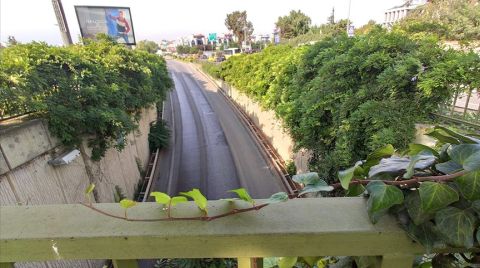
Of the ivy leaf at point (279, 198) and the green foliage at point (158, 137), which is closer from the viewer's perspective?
the ivy leaf at point (279, 198)

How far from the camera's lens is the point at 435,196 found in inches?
26.5

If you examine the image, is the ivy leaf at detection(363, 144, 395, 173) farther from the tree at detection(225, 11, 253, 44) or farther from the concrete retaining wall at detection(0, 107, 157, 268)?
the tree at detection(225, 11, 253, 44)

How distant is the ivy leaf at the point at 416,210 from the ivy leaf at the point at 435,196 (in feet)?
0.05

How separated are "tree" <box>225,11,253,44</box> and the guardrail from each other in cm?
5672

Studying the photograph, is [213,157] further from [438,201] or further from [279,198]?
[438,201]

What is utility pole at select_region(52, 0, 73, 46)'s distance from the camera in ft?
31.9

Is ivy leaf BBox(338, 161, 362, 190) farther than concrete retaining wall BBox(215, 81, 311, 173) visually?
No

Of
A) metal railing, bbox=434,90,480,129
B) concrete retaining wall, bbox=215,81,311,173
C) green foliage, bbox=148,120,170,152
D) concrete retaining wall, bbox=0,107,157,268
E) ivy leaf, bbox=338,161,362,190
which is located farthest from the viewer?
green foliage, bbox=148,120,170,152

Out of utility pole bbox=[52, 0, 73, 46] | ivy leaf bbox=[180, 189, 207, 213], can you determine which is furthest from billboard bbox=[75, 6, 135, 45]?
ivy leaf bbox=[180, 189, 207, 213]

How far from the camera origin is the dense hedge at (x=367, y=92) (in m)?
4.48

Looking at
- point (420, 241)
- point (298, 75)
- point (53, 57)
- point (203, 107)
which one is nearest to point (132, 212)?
point (420, 241)

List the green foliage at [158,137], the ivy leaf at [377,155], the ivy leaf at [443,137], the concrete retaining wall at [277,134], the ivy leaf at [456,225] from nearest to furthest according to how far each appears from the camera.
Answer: the ivy leaf at [456,225] → the ivy leaf at [443,137] → the ivy leaf at [377,155] → the concrete retaining wall at [277,134] → the green foliage at [158,137]

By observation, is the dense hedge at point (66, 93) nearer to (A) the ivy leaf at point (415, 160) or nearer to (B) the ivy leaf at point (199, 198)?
(B) the ivy leaf at point (199, 198)

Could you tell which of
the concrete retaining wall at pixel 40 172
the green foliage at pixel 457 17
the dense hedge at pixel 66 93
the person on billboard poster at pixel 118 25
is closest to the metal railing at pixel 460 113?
the concrete retaining wall at pixel 40 172
